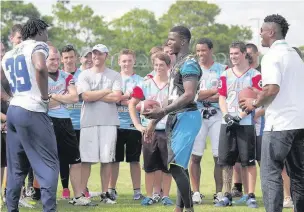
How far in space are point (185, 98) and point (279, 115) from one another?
1076 mm

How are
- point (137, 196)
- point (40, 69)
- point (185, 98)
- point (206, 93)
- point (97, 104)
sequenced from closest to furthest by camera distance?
point (40, 69), point (185, 98), point (97, 104), point (206, 93), point (137, 196)

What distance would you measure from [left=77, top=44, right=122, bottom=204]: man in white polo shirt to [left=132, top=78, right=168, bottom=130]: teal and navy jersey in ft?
1.24

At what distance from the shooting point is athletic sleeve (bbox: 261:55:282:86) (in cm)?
658

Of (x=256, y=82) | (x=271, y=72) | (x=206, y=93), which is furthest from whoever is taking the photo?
(x=206, y=93)

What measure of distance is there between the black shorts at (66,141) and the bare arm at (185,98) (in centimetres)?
256

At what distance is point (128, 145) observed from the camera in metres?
9.98

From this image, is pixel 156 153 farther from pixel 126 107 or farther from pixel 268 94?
pixel 268 94

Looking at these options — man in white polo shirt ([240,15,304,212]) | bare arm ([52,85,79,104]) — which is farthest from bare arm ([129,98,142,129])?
man in white polo shirt ([240,15,304,212])

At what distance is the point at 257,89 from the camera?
29.7 feet

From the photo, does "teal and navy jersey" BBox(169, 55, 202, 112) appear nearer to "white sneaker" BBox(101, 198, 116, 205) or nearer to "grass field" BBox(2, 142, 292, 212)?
"grass field" BBox(2, 142, 292, 212)

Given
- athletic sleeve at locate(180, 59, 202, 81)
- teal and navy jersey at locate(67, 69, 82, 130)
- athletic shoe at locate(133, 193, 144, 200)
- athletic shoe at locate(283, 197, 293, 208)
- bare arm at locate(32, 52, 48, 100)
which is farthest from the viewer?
teal and navy jersey at locate(67, 69, 82, 130)

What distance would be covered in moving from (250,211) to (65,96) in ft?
9.86

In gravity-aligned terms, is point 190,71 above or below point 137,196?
above

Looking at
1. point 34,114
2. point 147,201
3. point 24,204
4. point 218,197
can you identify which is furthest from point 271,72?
point 24,204
